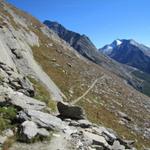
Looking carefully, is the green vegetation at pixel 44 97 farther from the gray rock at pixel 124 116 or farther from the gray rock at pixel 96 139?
the gray rock at pixel 124 116

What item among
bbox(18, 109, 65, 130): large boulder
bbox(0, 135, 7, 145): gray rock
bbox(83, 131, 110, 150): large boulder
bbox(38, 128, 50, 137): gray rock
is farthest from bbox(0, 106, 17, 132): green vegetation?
bbox(83, 131, 110, 150): large boulder

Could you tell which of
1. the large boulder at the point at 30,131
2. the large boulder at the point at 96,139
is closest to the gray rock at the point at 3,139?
the large boulder at the point at 30,131

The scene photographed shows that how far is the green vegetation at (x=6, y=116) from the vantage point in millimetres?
21047

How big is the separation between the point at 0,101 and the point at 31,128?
398 cm

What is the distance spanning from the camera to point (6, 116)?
874 inches

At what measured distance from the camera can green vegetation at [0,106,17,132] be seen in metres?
21.0

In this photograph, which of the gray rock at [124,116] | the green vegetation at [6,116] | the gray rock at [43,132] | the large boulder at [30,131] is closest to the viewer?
the large boulder at [30,131]

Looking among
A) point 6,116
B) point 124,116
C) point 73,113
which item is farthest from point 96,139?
point 124,116

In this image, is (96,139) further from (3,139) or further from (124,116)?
(124,116)

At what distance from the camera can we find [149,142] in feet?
182

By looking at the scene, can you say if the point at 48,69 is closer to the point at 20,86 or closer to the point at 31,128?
the point at 20,86

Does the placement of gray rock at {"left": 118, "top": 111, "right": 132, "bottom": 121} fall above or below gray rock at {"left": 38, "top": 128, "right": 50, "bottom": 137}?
below

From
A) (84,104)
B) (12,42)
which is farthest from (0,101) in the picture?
(84,104)

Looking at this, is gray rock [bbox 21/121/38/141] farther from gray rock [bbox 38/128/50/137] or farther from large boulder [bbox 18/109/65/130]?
large boulder [bbox 18/109/65/130]
